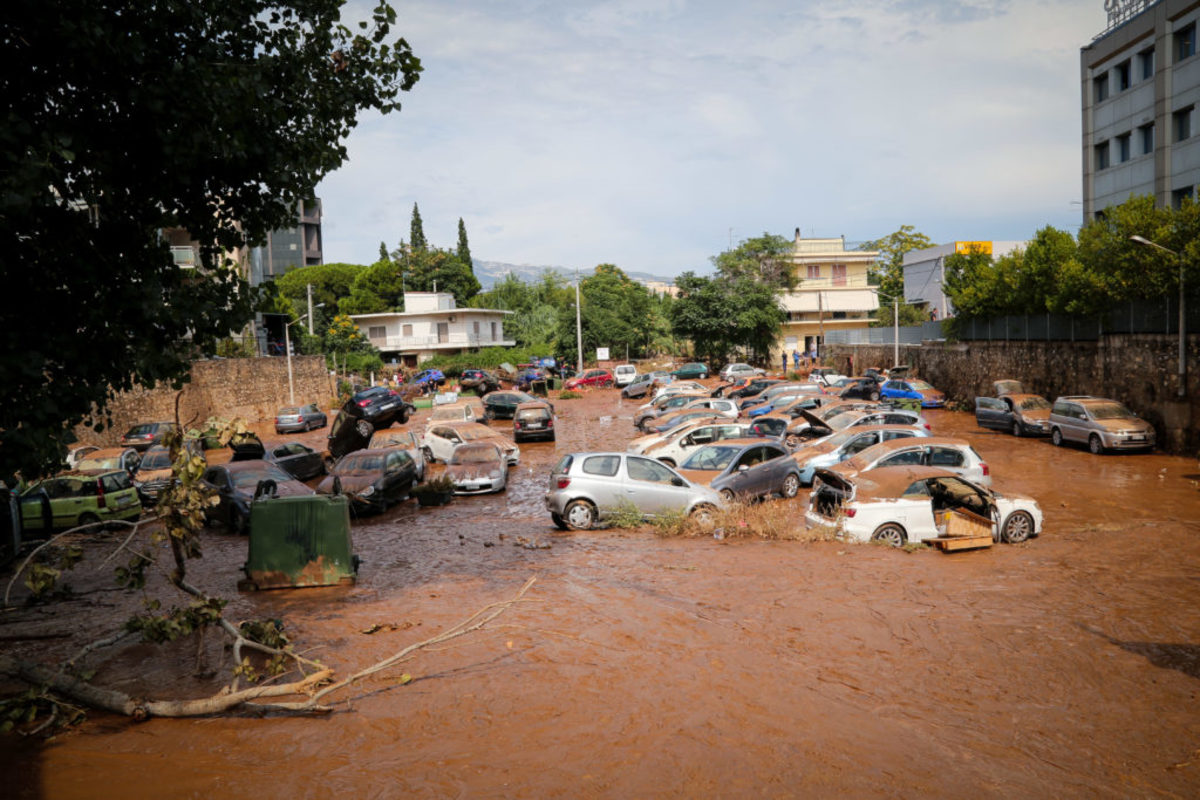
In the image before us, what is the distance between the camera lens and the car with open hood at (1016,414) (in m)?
29.0

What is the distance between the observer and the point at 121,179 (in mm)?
8352

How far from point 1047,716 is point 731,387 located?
3692cm

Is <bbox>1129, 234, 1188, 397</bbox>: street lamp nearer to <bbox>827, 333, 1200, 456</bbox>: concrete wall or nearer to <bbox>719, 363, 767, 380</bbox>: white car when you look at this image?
<bbox>827, 333, 1200, 456</bbox>: concrete wall

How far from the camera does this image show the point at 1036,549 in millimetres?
13781

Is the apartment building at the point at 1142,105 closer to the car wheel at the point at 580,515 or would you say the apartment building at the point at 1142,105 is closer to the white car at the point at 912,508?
the white car at the point at 912,508

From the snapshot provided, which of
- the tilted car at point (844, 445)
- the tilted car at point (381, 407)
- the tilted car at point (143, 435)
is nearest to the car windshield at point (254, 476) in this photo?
the tilted car at point (844, 445)

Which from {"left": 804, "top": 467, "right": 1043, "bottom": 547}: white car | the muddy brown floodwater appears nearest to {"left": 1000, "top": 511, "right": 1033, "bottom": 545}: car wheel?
{"left": 804, "top": 467, "right": 1043, "bottom": 547}: white car

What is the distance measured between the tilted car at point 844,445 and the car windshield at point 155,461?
1738 centimetres

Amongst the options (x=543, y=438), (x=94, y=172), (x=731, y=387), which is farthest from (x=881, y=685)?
(x=731, y=387)

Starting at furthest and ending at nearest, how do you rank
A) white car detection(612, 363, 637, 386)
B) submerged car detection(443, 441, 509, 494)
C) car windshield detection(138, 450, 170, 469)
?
white car detection(612, 363, 637, 386) → car windshield detection(138, 450, 170, 469) → submerged car detection(443, 441, 509, 494)

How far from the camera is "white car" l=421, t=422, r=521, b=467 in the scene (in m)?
26.5

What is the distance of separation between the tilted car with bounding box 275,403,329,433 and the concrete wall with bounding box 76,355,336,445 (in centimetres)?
237

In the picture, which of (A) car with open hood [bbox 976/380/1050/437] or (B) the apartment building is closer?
(A) car with open hood [bbox 976/380/1050/437]

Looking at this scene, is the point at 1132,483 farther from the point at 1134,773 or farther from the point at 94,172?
the point at 94,172
